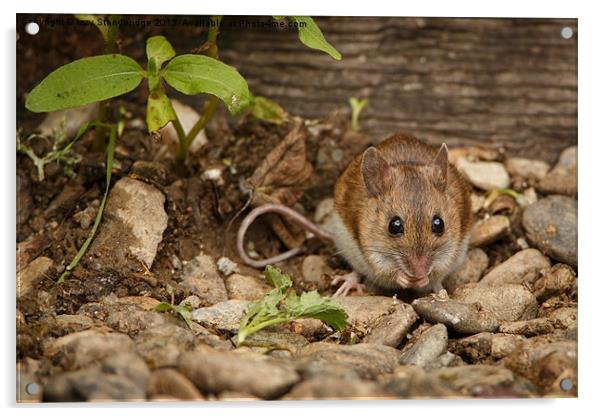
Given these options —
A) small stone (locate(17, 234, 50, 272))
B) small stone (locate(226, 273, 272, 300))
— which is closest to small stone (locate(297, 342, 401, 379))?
small stone (locate(226, 273, 272, 300))

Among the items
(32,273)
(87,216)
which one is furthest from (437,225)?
(32,273)

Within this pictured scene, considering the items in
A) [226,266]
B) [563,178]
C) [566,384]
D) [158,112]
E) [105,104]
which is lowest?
[566,384]

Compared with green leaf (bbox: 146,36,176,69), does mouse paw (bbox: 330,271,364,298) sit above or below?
below

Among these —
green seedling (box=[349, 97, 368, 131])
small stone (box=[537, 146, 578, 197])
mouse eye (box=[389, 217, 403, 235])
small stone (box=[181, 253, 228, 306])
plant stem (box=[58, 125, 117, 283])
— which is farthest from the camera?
green seedling (box=[349, 97, 368, 131])

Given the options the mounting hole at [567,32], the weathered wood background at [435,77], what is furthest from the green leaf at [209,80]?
the mounting hole at [567,32]

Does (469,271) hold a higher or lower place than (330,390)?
higher

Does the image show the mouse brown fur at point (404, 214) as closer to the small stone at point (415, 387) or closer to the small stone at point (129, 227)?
the small stone at point (415, 387)

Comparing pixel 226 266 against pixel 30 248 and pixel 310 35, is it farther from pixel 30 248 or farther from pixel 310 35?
pixel 310 35

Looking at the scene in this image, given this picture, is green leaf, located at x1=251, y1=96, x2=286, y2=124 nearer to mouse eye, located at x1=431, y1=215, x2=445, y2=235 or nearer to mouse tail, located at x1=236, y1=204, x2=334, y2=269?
mouse tail, located at x1=236, y1=204, x2=334, y2=269
